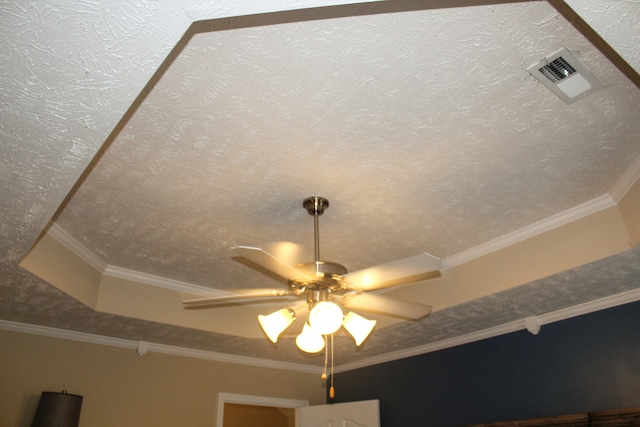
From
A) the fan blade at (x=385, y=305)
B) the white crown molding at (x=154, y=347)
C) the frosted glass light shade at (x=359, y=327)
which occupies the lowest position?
the frosted glass light shade at (x=359, y=327)

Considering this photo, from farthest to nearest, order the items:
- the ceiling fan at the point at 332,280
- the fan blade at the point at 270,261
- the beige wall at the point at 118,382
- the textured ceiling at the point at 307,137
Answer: the beige wall at the point at 118,382
the ceiling fan at the point at 332,280
the fan blade at the point at 270,261
the textured ceiling at the point at 307,137

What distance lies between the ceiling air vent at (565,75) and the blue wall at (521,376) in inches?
67.0

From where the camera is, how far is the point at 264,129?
226cm

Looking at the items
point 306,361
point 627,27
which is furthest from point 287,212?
point 306,361

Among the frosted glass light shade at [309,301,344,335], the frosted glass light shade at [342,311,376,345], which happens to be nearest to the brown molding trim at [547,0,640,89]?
the frosted glass light shade at [309,301,344,335]

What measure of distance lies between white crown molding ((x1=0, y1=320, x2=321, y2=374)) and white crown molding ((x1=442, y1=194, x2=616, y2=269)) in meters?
2.06

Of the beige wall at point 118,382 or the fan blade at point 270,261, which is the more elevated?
the fan blade at point 270,261

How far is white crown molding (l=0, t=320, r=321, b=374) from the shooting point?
3604 mm

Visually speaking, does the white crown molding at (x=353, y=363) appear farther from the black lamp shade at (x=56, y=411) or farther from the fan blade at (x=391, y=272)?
the fan blade at (x=391, y=272)

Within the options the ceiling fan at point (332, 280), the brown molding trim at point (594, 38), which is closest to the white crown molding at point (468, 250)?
the brown molding trim at point (594, 38)

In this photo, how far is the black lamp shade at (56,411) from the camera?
325cm

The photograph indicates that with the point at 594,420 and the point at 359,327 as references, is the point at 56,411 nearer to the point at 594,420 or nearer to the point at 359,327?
the point at 359,327

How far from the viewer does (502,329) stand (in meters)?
3.81

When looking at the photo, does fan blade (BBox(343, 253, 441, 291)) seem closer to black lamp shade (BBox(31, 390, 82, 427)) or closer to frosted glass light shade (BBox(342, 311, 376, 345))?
frosted glass light shade (BBox(342, 311, 376, 345))
